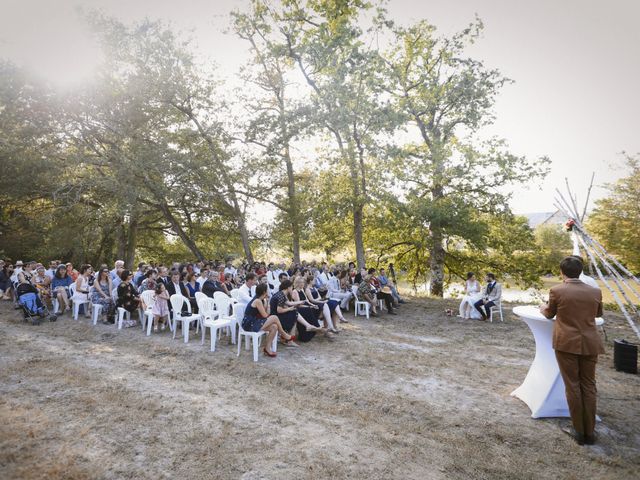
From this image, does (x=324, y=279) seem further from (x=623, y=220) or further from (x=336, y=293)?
(x=623, y=220)

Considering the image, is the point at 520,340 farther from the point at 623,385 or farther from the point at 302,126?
the point at 302,126

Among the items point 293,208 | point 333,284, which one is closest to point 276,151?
point 293,208

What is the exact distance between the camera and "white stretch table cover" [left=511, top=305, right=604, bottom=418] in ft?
13.5

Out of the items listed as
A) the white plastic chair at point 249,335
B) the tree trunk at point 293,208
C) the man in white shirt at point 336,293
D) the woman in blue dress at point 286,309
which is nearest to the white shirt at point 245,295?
the white plastic chair at point 249,335

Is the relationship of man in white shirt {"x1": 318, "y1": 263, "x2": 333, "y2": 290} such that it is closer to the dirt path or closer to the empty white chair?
the dirt path

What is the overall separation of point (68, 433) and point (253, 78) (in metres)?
17.2

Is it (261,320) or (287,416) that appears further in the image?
(261,320)

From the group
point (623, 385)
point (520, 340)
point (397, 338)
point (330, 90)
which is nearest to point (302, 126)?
point (330, 90)

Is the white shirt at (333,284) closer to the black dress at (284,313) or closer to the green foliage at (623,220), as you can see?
the black dress at (284,313)

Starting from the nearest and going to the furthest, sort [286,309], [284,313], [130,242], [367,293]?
[286,309] < [284,313] < [367,293] < [130,242]

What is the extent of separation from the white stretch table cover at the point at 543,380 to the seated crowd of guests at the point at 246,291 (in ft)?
12.7

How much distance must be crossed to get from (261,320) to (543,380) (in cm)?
430

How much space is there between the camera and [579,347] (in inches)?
140

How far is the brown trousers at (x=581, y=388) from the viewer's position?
11.7ft
